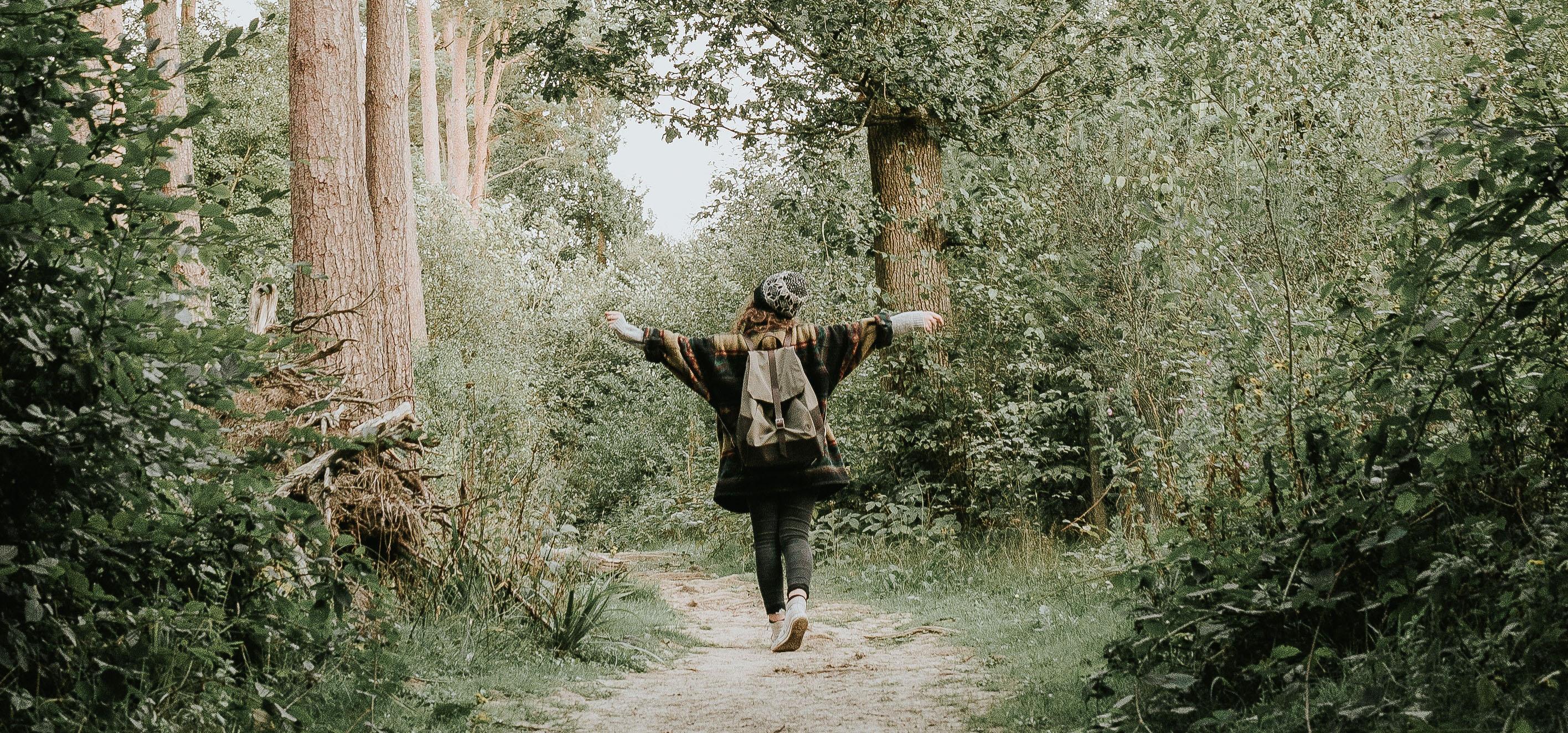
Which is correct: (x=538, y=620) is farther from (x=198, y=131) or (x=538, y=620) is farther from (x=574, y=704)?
(x=198, y=131)

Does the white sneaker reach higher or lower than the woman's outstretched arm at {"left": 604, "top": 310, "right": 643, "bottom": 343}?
lower

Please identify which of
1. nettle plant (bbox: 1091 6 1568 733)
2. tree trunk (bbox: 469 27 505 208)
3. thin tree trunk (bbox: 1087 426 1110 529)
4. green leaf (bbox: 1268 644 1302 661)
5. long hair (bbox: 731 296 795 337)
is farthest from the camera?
tree trunk (bbox: 469 27 505 208)

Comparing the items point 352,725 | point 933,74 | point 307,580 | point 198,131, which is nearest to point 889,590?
point 933,74

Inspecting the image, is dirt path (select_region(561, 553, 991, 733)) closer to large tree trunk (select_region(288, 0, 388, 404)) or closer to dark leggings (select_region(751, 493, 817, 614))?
dark leggings (select_region(751, 493, 817, 614))

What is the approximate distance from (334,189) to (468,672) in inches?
178

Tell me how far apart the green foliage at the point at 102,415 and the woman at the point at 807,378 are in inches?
125

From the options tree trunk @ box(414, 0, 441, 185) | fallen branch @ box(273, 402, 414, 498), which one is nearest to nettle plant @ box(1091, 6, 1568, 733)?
fallen branch @ box(273, 402, 414, 498)

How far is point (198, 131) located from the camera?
3477mm

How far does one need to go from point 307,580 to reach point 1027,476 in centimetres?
706

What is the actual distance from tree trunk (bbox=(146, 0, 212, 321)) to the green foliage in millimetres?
59

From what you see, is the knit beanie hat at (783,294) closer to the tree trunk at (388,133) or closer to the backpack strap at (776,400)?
the backpack strap at (776,400)

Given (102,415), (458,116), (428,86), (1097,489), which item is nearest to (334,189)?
(102,415)

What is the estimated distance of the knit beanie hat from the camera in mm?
6770

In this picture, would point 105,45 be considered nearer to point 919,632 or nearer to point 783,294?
point 783,294
